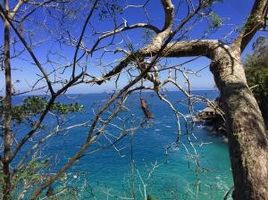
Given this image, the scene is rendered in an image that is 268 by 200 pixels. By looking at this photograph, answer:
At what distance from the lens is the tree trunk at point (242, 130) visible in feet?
11.4

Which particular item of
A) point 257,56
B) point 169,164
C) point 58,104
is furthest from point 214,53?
point 257,56

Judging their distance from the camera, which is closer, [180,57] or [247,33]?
[247,33]

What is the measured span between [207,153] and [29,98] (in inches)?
937

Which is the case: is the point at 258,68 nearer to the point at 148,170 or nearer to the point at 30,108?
the point at 148,170

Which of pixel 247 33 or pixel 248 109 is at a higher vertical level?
pixel 247 33

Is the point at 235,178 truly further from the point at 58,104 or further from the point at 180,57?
the point at 58,104

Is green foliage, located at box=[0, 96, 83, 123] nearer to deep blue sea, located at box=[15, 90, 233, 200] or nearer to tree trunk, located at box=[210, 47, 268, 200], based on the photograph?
tree trunk, located at box=[210, 47, 268, 200]

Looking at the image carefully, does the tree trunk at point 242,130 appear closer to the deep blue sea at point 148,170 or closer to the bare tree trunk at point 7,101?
the bare tree trunk at point 7,101

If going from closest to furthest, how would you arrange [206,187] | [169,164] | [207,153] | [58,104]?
1. [58,104]
2. [206,187]
3. [169,164]
4. [207,153]

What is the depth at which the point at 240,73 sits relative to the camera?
4.64m

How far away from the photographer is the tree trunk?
11.4 ft

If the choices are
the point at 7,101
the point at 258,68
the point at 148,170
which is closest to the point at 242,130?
the point at 7,101

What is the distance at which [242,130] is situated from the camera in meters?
3.87

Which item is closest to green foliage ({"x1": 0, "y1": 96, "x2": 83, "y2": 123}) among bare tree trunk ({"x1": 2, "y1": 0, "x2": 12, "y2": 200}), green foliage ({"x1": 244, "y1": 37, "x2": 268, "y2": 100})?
bare tree trunk ({"x1": 2, "y1": 0, "x2": 12, "y2": 200})
